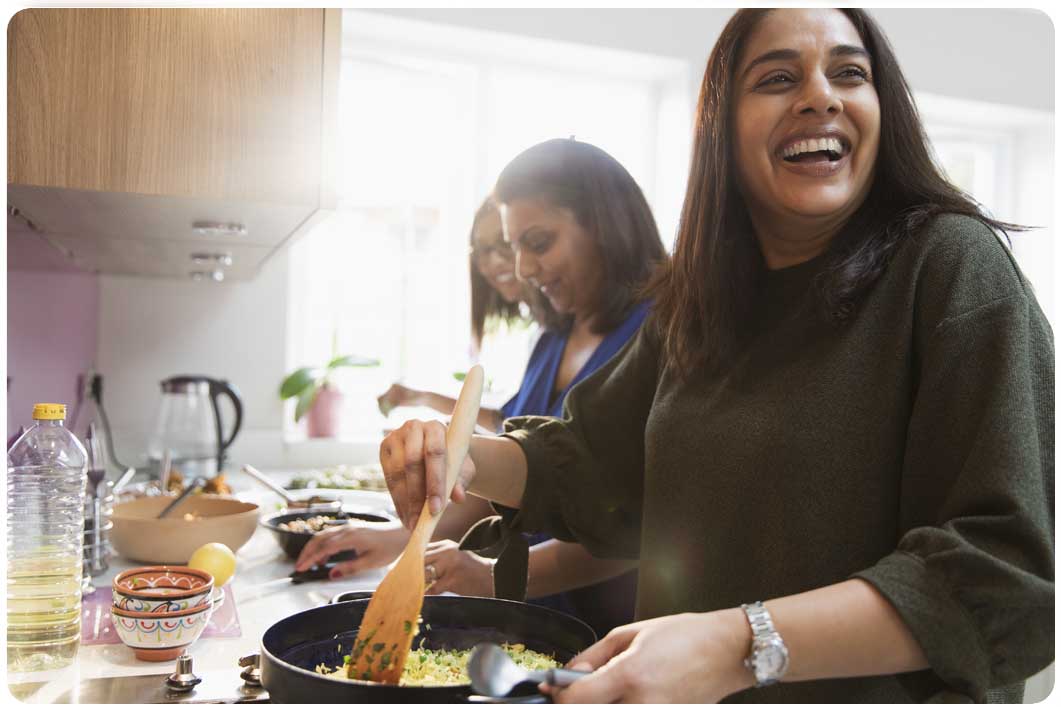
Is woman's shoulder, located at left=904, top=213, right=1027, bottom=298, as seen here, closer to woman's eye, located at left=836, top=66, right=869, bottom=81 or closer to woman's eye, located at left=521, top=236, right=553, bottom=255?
woman's eye, located at left=836, top=66, right=869, bottom=81

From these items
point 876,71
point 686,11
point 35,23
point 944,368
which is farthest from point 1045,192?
point 35,23

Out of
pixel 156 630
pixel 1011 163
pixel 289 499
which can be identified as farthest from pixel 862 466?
pixel 1011 163

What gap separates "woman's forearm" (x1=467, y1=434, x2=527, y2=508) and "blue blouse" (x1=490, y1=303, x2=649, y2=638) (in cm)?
27

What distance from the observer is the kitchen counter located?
0.98 meters

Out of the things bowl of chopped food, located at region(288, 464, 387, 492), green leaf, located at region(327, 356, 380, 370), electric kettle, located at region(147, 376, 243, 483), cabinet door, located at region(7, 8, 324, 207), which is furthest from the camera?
green leaf, located at region(327, 356, 380, 370)

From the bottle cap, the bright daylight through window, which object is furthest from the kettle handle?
the bottle cap

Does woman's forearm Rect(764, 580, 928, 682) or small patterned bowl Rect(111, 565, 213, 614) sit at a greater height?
woman's forearm Rect(764, 580, 928, 682)

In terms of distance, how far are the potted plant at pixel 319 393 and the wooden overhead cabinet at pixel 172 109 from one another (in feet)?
6.00

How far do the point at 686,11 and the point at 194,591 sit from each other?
2946mm

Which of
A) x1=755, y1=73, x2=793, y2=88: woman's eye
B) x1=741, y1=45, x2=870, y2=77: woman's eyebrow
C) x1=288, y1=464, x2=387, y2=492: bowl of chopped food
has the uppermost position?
x1=741, y1=45, x2=870, y2=77: woman's eyebrow

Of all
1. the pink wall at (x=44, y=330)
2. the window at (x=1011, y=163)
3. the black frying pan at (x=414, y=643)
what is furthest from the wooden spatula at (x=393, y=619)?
the window at (x=1011, y=163)

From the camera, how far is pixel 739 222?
1.10 m

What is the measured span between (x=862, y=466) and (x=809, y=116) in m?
0.38

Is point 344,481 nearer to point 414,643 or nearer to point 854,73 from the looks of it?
point 414,643
